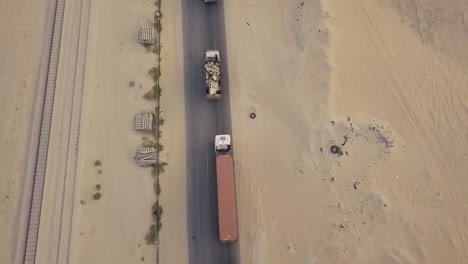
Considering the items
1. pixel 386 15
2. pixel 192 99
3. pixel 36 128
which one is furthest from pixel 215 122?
pixel 386 15

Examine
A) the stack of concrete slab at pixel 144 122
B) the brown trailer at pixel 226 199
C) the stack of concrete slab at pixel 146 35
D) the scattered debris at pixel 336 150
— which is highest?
the stack of concrete slab at pixel 146 35

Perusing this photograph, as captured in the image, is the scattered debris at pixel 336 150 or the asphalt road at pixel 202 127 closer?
the asphalt road at pixel 202 127

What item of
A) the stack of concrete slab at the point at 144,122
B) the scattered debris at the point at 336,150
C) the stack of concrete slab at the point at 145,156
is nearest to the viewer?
the scattered debris at the point at 336,150

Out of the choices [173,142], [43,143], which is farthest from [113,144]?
[43,143]

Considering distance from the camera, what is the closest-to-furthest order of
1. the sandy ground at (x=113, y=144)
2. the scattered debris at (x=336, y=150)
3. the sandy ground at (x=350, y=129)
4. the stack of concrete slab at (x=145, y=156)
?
the sandy ground at (x=350, y=129), the sandy ground at (x=113, y=144), the scattered debris at (x=336, y=150), the stack of concrete slab at (x=145, y=156)

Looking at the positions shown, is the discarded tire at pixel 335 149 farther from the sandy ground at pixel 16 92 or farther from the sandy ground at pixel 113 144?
the sandy ground at pixel 16 92

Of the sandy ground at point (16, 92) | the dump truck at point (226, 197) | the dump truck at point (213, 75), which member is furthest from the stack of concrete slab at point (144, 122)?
the sandy ground at point (16, 92)

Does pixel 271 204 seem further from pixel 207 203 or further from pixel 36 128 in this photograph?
pixel 36 128

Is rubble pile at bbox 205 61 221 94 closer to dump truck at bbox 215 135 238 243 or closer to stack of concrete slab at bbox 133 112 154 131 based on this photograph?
dump truck at bbox 215 135 238 243

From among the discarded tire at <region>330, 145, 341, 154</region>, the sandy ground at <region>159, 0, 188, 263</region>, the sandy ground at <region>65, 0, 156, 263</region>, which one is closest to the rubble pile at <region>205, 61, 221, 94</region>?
the sandy ground at <region>159, 0, 188, 263</region>
